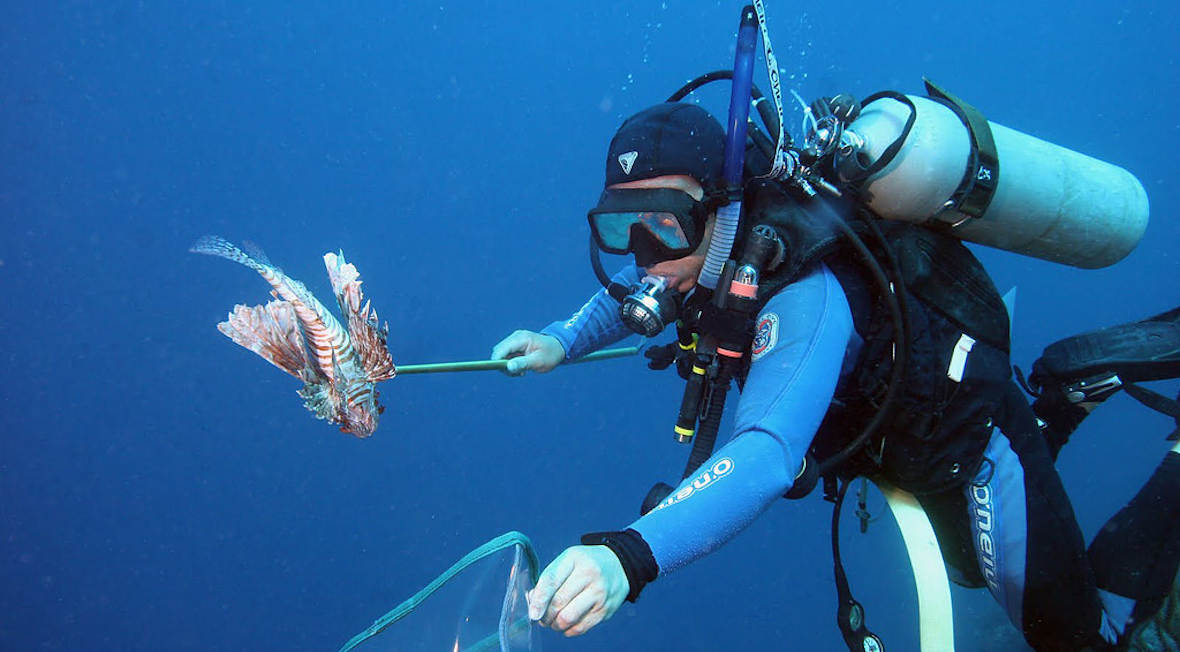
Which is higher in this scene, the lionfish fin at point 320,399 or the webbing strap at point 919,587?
the lionfish fin at point 320,399

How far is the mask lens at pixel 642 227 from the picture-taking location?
2.28 m

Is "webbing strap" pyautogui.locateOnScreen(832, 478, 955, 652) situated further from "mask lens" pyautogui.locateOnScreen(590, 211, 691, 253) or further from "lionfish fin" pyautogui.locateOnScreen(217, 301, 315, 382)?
"lionfish fin" pyautogui.locateOnScreen(217, 301, 315, 382)

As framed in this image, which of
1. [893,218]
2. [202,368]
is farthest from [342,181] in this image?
[893,218]

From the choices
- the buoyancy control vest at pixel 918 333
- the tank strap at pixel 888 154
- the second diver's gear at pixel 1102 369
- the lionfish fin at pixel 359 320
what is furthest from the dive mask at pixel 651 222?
the second diver's gear at pixel 1102 369

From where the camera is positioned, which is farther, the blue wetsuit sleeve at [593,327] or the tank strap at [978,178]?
the blue wetsuit sleeve at [593,327]

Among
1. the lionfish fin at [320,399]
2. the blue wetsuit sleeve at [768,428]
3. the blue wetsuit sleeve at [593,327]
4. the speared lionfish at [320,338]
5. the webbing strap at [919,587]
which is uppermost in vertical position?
the blue wetsuit sleeve at [593,327]

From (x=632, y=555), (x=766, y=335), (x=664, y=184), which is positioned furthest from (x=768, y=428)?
(x=664, y=184)

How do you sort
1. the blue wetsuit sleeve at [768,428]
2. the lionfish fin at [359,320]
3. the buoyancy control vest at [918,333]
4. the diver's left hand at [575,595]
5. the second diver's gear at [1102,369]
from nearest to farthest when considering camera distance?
the diver's left hand at [575,595], the blue wetsuit sleeve at [768,428], the lionfish fin at [359,320], the buoyancy control vest at [918,333], the second diver's gear at [1102,369]

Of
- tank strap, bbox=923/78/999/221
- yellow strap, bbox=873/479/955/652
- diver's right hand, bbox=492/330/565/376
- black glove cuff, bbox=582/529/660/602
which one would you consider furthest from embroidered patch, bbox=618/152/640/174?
yellow strap, bbox=873/479/955/652

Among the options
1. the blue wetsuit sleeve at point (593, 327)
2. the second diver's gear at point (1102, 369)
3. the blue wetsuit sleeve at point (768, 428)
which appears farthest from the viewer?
the blue wetsuit sleeve at point (593, 327)

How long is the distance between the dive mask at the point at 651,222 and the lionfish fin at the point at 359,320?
930mm

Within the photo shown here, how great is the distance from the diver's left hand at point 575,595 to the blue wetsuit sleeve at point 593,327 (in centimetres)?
201

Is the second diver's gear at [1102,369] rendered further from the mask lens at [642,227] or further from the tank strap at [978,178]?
the mask lens at [642,227]

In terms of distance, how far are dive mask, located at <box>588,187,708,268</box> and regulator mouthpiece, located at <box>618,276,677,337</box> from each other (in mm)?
101
